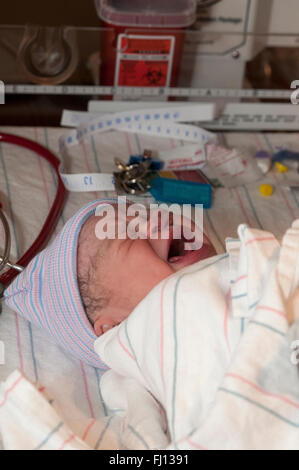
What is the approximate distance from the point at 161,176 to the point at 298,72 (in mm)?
550

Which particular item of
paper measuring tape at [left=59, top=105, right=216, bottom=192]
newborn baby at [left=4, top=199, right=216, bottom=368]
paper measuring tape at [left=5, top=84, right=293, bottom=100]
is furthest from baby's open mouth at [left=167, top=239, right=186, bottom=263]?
paper measuring tape at [left=5, top=84, right=293, bottom=100]

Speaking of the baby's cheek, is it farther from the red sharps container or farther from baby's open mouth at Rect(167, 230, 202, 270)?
the red sharps container

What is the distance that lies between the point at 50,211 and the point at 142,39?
1.82 ft

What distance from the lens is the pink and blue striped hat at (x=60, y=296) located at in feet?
3.49

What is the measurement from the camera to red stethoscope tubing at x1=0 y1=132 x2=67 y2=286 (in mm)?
1237

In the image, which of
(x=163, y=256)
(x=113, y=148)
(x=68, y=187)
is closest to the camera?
(x=163, y=256)

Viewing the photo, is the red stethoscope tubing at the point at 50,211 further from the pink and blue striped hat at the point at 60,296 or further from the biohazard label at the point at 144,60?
the biohazard label at the point at 144,60

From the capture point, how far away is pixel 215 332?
0.88 metres

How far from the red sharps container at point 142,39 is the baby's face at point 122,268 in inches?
30.0

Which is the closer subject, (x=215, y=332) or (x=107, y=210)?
(x=215, y=332)

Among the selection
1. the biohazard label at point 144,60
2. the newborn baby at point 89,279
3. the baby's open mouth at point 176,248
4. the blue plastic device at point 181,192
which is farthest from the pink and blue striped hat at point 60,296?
the biohazard label at point 144,60

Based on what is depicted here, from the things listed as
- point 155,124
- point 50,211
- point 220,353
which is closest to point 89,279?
point 220,353
